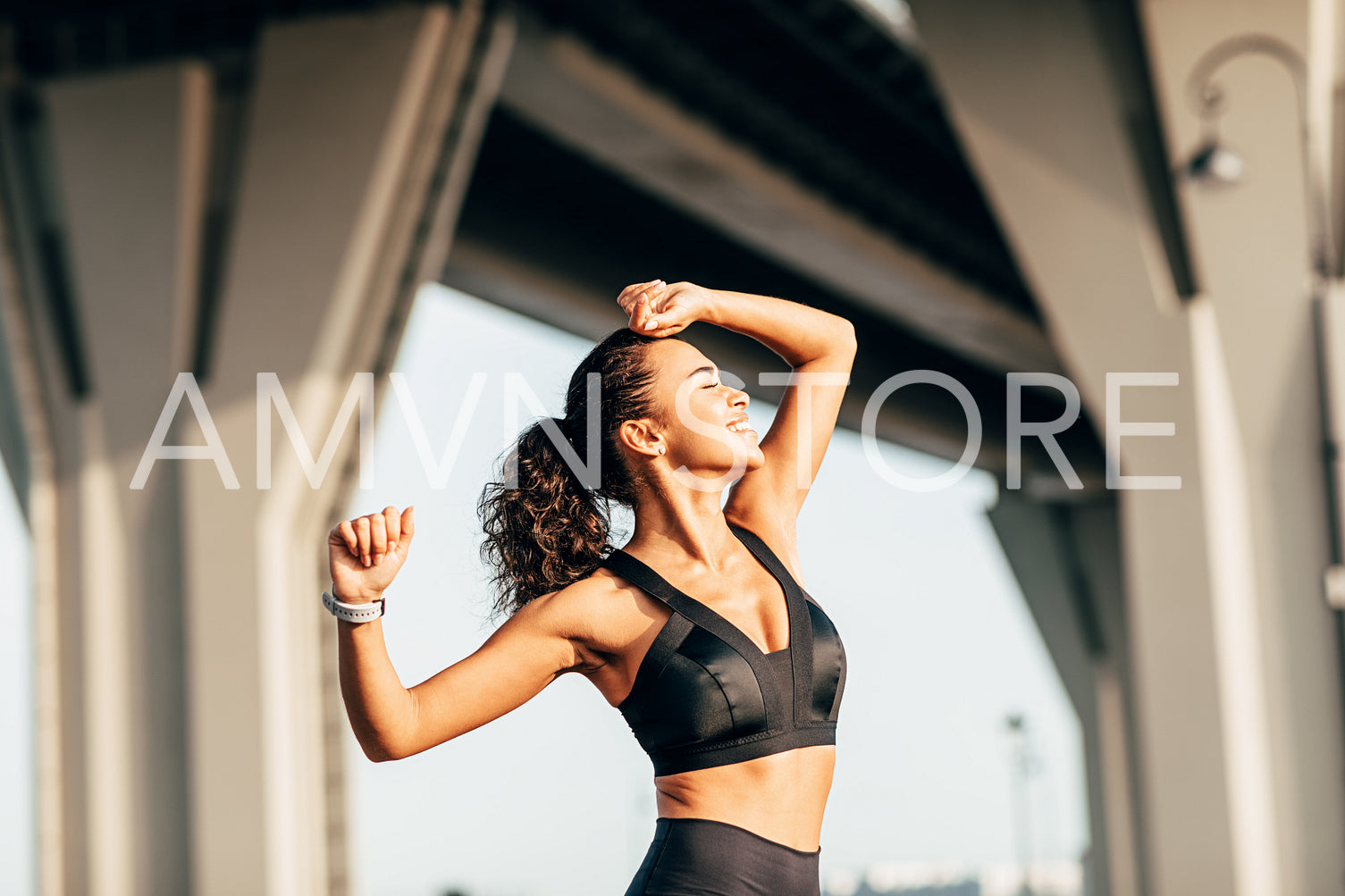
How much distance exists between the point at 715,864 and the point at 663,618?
0.46 meters

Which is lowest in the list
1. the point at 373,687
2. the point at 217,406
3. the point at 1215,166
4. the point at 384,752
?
the point at 384,752

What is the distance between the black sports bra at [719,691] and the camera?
2.66 m

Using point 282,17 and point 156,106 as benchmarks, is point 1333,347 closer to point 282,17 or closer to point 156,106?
point 282,17

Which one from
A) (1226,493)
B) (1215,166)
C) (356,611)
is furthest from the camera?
(1226,493)

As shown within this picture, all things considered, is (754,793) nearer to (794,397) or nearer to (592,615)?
(592,615)

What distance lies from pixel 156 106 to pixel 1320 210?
9.09m

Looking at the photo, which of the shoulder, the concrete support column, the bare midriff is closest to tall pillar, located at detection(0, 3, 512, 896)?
the shoulder

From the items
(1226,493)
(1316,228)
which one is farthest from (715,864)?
(1316,228)

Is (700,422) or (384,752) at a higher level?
(700,422)

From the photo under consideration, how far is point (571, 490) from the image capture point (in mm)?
3020

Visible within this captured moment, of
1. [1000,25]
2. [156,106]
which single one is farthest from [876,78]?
[156,106]

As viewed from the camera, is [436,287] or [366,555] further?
[436,287]

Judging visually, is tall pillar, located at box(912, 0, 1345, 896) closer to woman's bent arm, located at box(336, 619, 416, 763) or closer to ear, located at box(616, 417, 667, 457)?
ear, located at box(616, 417, 667, 457)

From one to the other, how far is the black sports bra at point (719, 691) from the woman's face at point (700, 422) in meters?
0.25
